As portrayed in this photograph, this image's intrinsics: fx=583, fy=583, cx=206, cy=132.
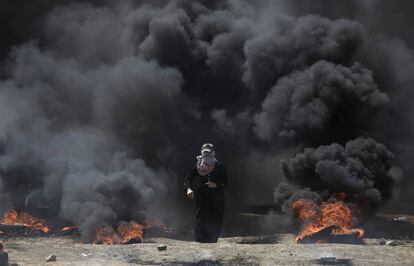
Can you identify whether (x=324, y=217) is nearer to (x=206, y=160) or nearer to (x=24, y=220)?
Result: (x=206, y=160)

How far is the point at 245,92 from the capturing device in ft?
63.2

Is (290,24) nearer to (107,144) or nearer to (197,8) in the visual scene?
(197,8)

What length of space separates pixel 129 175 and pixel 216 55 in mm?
6109

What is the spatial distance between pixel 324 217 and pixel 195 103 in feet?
23.2

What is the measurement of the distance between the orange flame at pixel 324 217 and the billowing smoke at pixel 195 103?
0.45 metres

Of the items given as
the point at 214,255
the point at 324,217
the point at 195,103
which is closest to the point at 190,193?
the point at 214,255

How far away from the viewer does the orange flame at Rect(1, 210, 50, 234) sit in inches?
535

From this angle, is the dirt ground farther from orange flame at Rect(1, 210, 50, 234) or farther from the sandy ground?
orange flame at Rect(1, 210, 50, 234)

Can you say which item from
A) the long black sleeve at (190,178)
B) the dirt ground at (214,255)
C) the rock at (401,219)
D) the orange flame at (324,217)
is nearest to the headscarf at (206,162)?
the long black sleeve at (190,178)

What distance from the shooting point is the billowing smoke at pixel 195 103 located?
15.2 m

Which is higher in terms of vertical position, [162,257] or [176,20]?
[176,20]

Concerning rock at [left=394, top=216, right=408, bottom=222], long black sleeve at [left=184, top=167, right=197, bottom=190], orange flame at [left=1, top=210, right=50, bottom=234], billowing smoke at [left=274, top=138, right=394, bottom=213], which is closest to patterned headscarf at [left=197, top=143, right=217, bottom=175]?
long black sleeve at [left=184, top=167, right=197, bottom=190]

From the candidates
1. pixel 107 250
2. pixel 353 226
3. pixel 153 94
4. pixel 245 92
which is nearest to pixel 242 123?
pixel 245 92

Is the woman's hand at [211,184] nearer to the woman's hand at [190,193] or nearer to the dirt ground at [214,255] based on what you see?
the woman's hand at [190,193]
